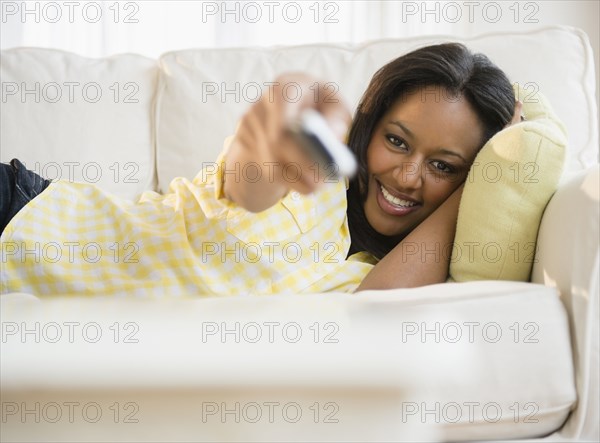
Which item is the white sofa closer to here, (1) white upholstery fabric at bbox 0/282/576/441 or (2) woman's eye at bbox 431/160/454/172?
(1) white upholstery fabric at bbox 0/282/576/441

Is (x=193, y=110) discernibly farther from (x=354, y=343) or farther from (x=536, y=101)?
(x=354, y=343)

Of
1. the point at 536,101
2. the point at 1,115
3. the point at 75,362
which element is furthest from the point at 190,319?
the point at 1,115

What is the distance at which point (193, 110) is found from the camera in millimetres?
1688

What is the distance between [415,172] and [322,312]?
546mm

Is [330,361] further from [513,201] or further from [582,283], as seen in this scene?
[513,201]

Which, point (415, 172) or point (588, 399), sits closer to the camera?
point (588, 399)

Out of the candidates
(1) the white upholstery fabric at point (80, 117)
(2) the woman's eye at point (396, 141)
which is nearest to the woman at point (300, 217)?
(2) the woman's eye at point (396, 141)

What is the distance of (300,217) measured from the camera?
130cm

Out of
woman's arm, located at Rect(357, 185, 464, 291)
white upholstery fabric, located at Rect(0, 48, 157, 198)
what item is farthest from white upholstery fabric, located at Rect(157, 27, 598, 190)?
woman's arm, located at Rect(357, 185, 464, 291)

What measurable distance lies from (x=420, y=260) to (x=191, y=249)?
1.23 ft

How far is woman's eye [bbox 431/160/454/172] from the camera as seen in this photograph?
1.34 metres

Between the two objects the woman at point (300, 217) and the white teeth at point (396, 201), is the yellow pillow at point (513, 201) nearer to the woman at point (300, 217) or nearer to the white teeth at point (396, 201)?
the woman at point (300, 217)

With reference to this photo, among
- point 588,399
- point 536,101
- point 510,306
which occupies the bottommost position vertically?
point 588,399

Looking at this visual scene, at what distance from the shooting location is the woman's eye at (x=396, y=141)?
1.36m
